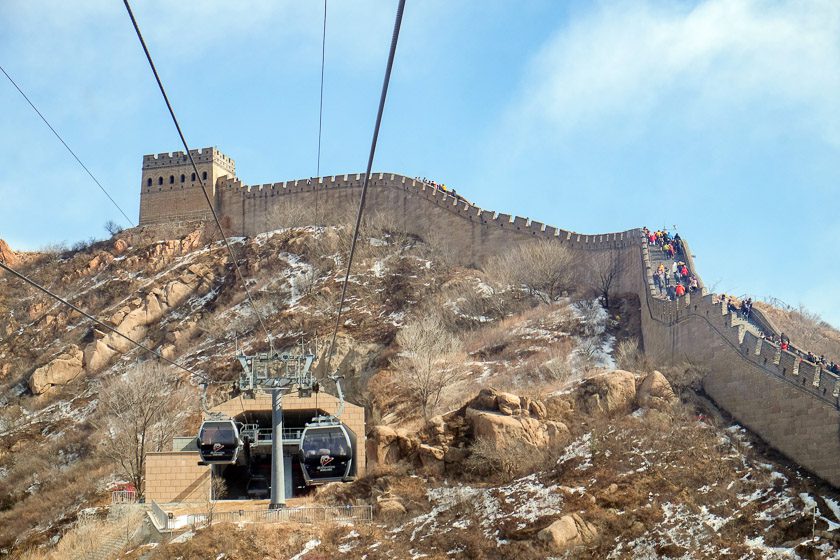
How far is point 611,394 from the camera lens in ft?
105

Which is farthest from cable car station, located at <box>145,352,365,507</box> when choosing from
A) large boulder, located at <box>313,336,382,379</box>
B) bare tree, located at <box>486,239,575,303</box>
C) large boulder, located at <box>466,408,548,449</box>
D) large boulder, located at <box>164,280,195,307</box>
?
large boulder, located at <box>164,280,195,307</box>

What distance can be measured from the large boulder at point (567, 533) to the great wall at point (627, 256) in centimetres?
598

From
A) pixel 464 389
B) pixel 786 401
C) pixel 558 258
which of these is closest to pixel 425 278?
pixel 558 258

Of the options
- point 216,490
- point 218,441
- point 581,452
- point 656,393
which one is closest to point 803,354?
point 656,393

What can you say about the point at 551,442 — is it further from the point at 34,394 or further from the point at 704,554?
the point at 34,394

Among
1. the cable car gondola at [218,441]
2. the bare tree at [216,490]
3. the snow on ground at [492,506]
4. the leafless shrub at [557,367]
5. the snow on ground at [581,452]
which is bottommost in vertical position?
the snow on ground at [492,506]

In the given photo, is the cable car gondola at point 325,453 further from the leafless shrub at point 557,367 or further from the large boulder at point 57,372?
the large boulder at point 57,372

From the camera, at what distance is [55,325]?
59781 mm

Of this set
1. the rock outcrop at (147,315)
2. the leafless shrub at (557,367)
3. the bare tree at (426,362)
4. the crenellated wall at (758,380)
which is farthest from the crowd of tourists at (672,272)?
the rock outcrop at (147,315)

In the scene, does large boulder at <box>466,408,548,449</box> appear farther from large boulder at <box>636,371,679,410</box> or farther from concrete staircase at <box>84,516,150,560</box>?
concrete staircase at <box>84,516,150,560</box>

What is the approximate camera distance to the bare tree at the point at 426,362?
3819 cm

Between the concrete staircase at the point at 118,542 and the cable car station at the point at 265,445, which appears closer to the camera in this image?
the cable car station at the point at 265,445

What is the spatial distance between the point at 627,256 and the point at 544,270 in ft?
16.1

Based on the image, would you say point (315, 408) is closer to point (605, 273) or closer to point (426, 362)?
point (426, 362)
